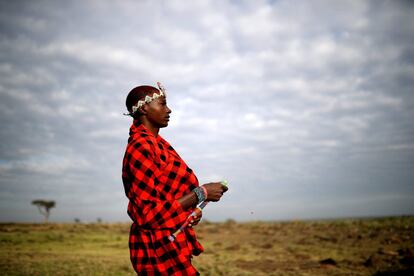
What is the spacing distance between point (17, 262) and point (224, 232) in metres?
17.4

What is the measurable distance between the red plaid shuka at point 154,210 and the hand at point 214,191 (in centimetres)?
18

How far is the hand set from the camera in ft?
6.88

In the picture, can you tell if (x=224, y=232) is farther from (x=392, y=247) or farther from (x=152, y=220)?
(x=152, y=220)

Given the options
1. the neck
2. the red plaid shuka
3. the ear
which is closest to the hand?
the red plaid shuka

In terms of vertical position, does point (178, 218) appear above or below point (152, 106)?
below

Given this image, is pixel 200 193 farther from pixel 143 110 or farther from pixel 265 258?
pixel 265 258

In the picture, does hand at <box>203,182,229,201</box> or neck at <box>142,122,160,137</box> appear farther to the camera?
neck at <box>142,122,160,137</box>

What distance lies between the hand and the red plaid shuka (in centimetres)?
18

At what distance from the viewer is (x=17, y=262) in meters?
9.93

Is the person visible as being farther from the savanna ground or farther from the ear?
the savanna ground

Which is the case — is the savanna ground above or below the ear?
below

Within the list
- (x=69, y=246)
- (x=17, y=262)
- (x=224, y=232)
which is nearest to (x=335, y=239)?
(x=224, y=232)

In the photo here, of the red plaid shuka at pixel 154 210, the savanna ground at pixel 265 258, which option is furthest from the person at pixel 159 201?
the savanna ground at pixel 265 258

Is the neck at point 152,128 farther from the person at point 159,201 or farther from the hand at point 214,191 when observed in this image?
the hand at point 214,191
